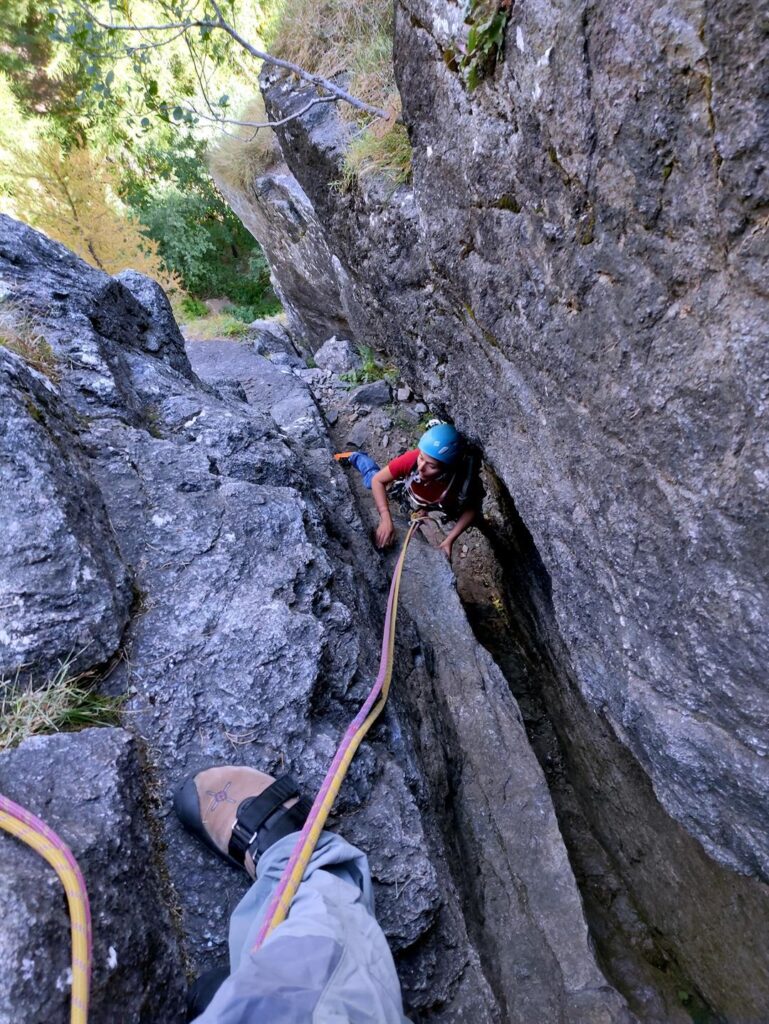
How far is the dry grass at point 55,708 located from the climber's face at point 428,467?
2.96 metres

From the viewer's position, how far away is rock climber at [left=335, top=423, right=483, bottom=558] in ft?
14.6

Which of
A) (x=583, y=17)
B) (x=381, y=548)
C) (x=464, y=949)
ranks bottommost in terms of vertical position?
(x=464, y=949)

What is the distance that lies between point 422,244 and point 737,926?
444cm

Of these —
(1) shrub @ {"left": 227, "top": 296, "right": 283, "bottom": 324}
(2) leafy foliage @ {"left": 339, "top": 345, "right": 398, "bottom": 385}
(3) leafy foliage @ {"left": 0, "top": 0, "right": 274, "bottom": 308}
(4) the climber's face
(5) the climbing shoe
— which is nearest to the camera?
(5) the climbing shoe

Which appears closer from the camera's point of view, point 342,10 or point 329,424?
point 342,10

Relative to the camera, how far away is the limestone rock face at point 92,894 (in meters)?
1.37

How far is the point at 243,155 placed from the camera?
8.39 meters

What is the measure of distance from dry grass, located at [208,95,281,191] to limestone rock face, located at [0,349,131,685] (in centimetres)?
705

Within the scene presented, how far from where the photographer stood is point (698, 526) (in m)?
1.91

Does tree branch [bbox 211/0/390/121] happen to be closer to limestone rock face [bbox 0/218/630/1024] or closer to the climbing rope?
limestone rock face [bbox 0/218/630/1024]

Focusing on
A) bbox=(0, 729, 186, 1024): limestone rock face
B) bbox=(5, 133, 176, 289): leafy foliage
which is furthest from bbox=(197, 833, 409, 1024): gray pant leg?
bbox=(5, 133, 176, 289): leafy foliage

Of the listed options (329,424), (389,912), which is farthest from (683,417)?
(329,424)

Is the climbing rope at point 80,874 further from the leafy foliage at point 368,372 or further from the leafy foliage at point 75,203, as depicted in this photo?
the leafy foliage at point 75,203

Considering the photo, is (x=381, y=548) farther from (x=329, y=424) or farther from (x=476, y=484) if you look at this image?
(x=329, y=424)
